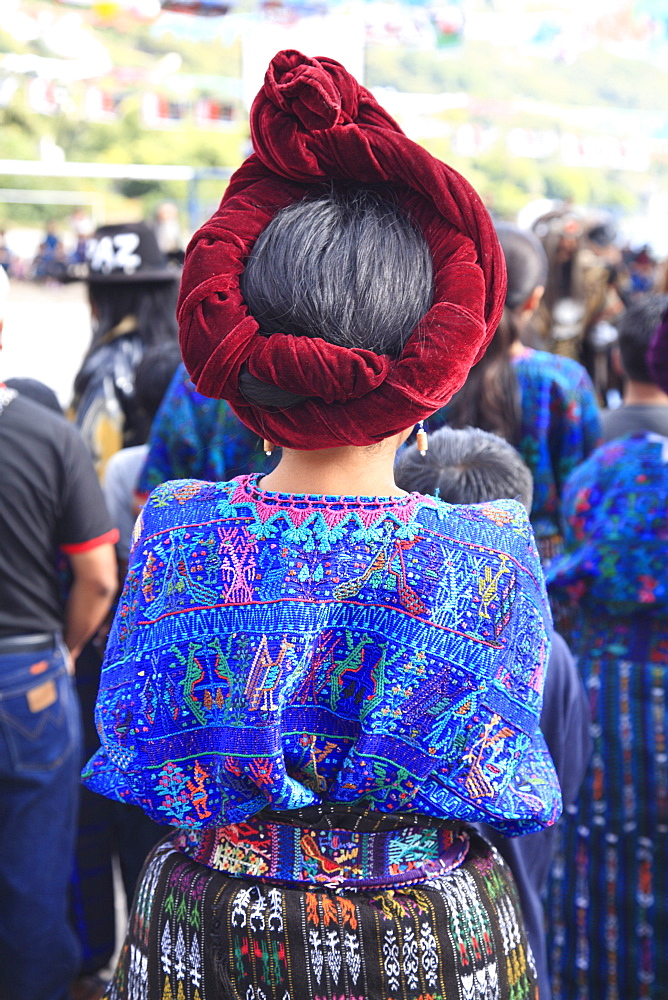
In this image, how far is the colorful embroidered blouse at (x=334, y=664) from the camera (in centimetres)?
120

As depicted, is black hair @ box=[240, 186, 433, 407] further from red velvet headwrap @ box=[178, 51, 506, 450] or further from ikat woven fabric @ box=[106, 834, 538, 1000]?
ikat woven fabric @ box=[106, 834, 538, 1000]

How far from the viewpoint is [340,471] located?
1260 mm

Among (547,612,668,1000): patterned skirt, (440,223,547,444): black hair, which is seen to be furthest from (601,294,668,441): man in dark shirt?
(547,612,668,1000): patterned skirt

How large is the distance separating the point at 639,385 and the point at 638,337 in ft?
0.43

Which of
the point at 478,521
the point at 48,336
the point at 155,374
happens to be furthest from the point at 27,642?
the point at 48,336

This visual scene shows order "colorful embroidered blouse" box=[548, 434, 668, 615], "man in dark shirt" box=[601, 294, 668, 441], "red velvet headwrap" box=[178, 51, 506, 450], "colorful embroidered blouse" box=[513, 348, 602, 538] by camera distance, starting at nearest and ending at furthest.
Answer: "red velvet headwrap" box=[178, 51, 506, 450], "colorful embroidered blouse" box=[548, 434, 668, 615], "man in dark shirt" box=[601, 294, 668, 441], "colorful embroidered blouse" box=[513, 348, 602, 538]

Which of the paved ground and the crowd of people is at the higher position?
the crowd of people

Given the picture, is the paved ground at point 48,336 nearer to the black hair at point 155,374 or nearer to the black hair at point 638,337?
the black hair at point 155,374

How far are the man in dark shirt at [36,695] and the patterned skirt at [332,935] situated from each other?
114 centimetres

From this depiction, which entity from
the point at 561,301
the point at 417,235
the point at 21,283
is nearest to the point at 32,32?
the point at 21,283

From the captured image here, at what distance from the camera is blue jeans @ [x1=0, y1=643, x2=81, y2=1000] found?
7.72 ft

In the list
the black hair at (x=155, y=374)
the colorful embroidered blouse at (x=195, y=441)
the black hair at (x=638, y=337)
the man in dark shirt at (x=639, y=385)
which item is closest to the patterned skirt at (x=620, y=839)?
the man in dark shirt at (x=639, y=385)

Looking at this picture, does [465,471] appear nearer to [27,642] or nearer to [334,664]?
[334,664]

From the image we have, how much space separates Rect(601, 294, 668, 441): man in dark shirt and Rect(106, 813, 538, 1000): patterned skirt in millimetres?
1769
